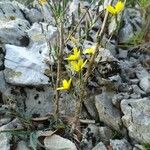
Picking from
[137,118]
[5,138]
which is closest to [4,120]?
[5,138]

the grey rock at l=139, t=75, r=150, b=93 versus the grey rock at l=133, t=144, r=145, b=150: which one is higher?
the grey rock at l=139, t=75, r=150, b=93

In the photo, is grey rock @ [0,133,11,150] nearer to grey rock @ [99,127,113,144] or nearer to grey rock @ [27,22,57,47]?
grey rock @ [99,127,113,144]

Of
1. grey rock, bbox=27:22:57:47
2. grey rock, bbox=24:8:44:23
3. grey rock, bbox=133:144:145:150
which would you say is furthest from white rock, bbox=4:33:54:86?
grey rock, bbox=133:144:145:150

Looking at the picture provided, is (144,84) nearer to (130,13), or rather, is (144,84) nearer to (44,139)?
(44,139)

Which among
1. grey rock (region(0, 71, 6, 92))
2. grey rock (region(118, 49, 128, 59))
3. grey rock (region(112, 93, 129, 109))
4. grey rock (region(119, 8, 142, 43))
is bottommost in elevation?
grey rock (region(112, 93, 129, 109))

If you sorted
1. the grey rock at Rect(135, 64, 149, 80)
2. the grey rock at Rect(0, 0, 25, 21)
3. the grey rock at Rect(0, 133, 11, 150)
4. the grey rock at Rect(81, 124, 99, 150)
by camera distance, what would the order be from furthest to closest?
the grey rock at Rect(0, 0, 25, 21), the grey rock at Rect(135, 64, 149, 80), the grey rock at Rect(81, 124, 99, 150), the grey rock at Rect(0, 133, 11, 150)

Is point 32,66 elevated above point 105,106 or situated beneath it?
elevated above

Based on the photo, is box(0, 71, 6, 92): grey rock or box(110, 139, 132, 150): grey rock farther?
box(0, 71, 6, 92): grey rock

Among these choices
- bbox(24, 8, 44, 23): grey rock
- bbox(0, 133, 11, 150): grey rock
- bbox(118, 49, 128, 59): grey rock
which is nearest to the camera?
bbox(0, 133, 11, 150): grey rock

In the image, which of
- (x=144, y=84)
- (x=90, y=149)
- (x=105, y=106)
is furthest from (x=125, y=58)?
(x=90, y=149)
